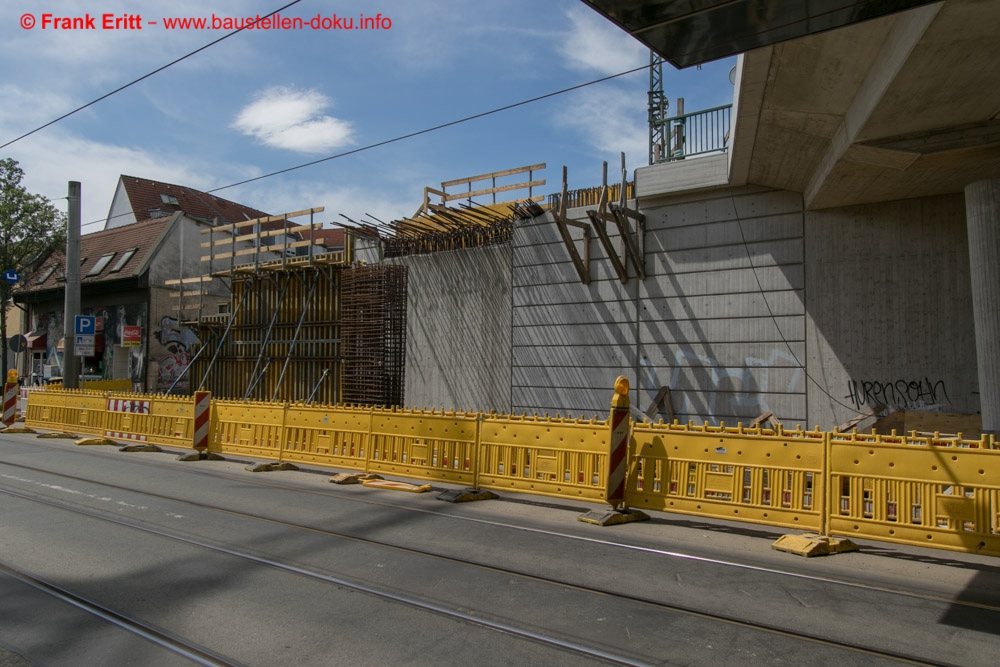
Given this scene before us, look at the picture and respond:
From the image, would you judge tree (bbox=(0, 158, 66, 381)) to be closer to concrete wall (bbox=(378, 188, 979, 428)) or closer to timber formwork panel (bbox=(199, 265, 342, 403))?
timber formwork panel (bbox=(199, 265, 342, 403))

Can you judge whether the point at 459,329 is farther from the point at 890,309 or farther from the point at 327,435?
the point at 890,309

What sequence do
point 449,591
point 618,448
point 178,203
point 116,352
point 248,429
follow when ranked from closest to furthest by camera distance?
point 449,591
point 618,448
point 248,429
point 116,352
point 178,203

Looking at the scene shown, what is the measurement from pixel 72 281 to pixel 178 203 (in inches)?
844

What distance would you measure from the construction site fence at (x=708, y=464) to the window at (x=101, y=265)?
23.3 metres

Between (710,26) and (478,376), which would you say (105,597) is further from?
(478,376)

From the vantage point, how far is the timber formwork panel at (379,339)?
→ 61.9 feet

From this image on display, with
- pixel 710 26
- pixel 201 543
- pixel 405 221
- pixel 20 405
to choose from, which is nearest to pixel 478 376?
pixel 405 221

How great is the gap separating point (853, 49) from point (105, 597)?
31.7 feet

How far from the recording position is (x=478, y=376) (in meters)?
17.0

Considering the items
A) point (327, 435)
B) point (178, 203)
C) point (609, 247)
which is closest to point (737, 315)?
point (609, 247)

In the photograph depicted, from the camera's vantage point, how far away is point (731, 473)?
7.75 metres

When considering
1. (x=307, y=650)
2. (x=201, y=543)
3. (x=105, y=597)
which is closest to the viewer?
(x=307, y=650)

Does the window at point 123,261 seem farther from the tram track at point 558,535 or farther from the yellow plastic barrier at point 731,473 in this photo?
the yellow plastic barrier at point 731,473

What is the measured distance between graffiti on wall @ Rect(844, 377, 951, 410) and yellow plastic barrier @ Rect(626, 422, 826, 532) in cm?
523
